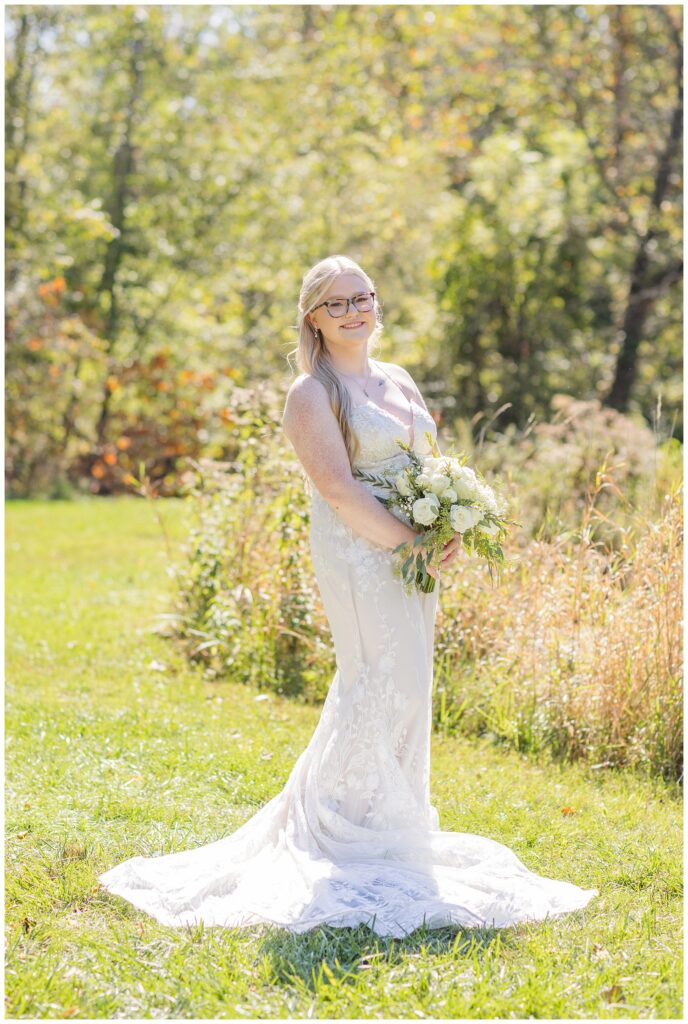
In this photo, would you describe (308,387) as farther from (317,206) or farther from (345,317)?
(317,206)

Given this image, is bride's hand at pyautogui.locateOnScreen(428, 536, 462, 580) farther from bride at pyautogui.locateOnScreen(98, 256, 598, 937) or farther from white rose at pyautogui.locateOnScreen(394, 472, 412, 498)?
white rose at pyautogui.locateOnScreen(394, 472, 412, 498)

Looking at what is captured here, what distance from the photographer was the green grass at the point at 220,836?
301 centimetres

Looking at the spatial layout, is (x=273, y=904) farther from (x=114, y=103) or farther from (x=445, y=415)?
(x=114, y=103)

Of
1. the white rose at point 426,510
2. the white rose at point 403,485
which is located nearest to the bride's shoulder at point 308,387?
the white rose at point 403,485

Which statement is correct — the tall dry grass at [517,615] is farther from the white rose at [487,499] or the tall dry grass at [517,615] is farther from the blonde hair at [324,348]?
the blonde hair at [324,348]

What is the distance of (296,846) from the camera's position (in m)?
3.69

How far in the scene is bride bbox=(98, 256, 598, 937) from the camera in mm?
3584

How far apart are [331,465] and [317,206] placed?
11.7 metres

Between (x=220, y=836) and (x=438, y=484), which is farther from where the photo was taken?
(x=220, y=836)

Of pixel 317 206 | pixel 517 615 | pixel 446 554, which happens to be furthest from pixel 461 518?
pixel 317 206

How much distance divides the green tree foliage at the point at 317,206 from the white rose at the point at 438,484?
26.1ft

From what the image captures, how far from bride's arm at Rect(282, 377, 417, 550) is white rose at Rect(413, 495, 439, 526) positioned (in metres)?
0.13

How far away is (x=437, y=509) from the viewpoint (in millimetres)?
3549

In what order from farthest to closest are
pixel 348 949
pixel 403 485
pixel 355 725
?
pixel 355 725, pixel 403 485, pixel 348 949
